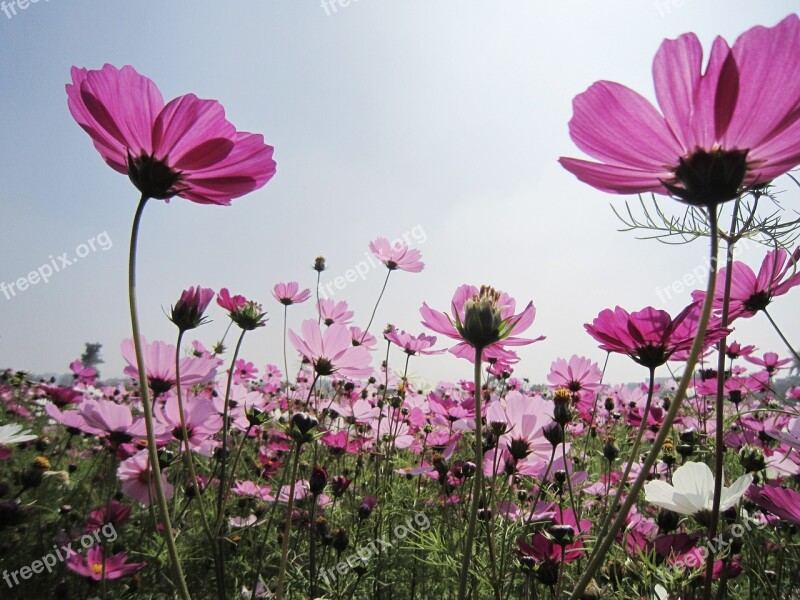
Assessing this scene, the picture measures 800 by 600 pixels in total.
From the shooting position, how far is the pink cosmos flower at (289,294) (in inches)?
90.9

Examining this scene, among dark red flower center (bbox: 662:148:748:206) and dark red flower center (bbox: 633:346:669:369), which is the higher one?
dark red flower center (bbox: 662:148:748:206)

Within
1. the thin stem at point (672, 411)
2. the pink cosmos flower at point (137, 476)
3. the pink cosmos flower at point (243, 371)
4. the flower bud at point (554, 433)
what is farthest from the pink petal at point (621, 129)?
the pink cosmos flower at point (243, 371)

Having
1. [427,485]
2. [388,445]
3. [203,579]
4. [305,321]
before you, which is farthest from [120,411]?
[427,485]

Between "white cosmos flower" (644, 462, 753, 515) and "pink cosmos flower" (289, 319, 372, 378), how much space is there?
561 mm

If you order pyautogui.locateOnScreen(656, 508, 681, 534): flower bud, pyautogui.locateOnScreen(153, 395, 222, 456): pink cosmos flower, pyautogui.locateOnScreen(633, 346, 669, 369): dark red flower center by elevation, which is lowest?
pyautogui.locateOnScreen(656, 508, 681, 534): flower bud

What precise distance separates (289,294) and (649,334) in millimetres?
1973

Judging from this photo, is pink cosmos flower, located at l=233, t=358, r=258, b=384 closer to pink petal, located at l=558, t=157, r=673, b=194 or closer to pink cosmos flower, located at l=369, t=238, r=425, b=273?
pink cosmos flower, located at l=369, t=238, r=425, b=273

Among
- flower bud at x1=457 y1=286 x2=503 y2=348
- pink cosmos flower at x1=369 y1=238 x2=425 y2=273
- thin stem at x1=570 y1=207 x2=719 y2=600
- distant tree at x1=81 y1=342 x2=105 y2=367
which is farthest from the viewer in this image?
distant tree at x1=81 y1=342 x2=105 y2=367

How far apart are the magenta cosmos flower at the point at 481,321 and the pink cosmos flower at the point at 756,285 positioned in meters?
0.39

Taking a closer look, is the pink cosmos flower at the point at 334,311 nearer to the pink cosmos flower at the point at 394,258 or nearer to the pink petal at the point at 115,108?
the pink cosmos flower at the point at 394,258

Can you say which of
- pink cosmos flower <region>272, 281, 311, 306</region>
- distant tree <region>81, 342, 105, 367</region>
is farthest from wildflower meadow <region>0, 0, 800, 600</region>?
distant tree <region>81, 342, 105, 367</region>

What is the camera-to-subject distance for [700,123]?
14.4 inches

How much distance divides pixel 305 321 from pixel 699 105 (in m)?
0.80

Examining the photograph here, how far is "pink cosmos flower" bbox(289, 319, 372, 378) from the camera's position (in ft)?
3.15
